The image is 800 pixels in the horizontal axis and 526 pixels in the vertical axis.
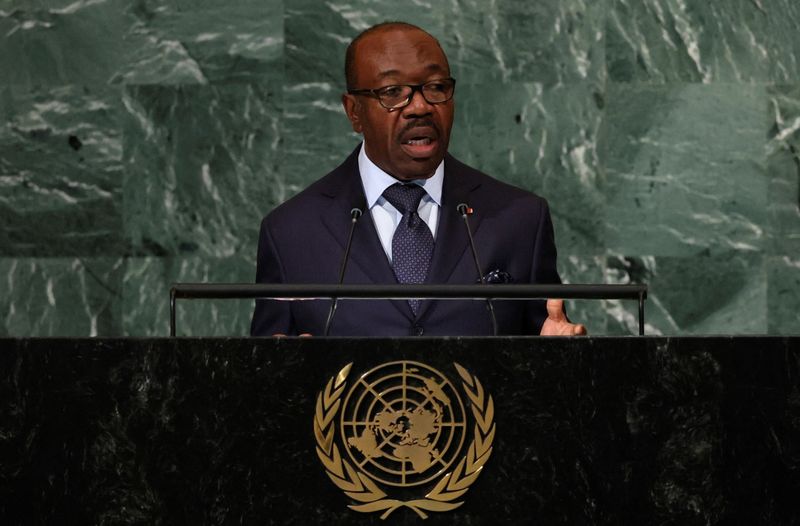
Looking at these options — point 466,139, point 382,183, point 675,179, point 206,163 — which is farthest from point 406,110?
point 675,179

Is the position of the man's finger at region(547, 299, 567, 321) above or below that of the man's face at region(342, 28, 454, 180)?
below

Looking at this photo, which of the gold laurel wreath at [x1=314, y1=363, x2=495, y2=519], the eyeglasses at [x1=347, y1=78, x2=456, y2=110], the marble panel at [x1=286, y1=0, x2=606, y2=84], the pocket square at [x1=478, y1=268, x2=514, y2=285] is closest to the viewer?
the gold laurel wreath at [x1=314, y1=363, x2=495, y2=519]

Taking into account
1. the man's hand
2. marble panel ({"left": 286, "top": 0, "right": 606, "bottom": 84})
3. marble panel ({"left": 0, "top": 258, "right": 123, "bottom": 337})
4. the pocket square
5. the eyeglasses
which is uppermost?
marble panel ({"left": 286, "top": 0, "right": 606, "bottom": 84})

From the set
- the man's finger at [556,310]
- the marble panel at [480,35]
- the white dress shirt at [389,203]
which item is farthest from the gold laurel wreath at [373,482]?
the marble panel at [480,35]

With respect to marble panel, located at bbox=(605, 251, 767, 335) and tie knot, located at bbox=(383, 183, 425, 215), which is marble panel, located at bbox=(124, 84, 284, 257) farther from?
tie knot, located at bbox=(383, 183, 425, 215)

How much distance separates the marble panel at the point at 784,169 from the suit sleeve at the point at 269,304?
235 cm

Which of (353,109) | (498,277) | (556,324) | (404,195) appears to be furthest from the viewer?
(353,109)

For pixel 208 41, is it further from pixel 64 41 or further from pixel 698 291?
pixel 698 291

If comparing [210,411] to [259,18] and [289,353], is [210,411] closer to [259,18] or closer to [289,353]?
[289,353]

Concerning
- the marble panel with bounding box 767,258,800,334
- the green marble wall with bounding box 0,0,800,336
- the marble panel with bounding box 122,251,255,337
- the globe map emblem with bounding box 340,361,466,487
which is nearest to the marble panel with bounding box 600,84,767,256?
the green marble wall with bounding box 0,0,800,336

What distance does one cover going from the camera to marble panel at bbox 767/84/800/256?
5.12 m

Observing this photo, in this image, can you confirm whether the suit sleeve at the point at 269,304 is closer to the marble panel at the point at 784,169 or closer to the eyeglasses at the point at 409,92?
the eyeglasses at the point at 409,92

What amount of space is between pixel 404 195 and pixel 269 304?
41cm

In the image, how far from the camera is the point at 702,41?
202 inches
